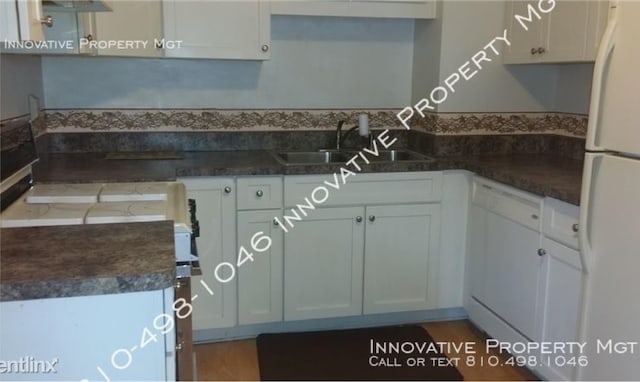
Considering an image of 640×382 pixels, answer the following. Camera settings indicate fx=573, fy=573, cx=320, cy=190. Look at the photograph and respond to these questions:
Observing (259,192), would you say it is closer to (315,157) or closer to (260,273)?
(260,273)

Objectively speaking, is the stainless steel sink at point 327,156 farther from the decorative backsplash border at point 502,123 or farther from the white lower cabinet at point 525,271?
the white lower cabinet at point 525,271

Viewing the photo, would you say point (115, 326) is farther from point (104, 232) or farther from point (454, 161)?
point (454, 161)

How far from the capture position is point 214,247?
9.05ft

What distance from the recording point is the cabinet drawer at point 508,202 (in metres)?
2.45

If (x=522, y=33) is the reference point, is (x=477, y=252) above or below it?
below

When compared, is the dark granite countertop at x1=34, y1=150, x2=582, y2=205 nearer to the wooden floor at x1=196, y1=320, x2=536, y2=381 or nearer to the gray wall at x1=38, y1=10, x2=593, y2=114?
the gray wall at x1=38, y1=10, x2=593, y2=114

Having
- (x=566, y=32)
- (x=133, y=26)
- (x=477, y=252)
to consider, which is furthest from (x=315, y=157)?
(x=566, y=32)

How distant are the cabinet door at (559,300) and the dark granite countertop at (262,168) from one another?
240 millimetres

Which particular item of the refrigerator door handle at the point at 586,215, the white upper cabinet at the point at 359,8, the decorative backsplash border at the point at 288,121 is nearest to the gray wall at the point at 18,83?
the decorative backsplash border at the point at 288,121

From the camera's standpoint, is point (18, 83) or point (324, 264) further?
point (324, 264)

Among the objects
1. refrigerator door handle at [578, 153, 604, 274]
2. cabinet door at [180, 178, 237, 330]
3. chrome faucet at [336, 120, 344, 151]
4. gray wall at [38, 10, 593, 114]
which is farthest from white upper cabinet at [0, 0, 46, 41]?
chrome faucet at [336, 120, 344, 151]

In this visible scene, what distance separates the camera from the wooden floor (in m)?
2.60

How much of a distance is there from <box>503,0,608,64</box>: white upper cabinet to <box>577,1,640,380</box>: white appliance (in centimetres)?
72

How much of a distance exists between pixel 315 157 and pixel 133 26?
1.19m
